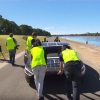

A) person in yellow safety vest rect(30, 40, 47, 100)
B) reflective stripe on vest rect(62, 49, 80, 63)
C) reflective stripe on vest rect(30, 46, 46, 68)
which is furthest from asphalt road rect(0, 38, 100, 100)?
reflective stripe on vest rect(62, 49, 80, 63)

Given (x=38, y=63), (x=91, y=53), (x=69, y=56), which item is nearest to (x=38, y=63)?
(x=38, y=63)

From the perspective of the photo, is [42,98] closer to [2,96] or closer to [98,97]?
[2,96]

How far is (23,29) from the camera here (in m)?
129

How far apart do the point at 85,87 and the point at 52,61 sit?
1534mm

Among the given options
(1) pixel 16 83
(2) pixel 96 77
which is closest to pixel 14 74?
(1) pixel 16 83

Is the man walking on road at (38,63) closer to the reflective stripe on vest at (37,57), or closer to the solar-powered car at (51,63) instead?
the reflective stripe on vest at (37,57)

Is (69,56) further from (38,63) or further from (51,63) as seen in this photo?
(51,63)

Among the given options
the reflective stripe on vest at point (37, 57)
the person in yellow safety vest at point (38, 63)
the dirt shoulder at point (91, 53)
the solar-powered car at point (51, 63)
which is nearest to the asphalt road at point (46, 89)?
the solar-powered car at point (51, 63)

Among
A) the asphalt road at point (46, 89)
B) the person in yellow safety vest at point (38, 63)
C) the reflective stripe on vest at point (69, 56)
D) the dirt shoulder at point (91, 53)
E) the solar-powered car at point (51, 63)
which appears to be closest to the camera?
the reflective stripe on vest at point (69, 56)

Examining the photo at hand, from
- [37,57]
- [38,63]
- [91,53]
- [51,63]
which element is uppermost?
[37,57]

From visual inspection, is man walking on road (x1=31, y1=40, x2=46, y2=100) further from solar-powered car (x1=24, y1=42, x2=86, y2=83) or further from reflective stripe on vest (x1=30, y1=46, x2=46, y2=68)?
solar-powered car (x1=24, y1=42, x2=86, y2=83)

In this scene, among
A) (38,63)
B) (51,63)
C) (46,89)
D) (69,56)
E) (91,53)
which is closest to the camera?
(69,56)

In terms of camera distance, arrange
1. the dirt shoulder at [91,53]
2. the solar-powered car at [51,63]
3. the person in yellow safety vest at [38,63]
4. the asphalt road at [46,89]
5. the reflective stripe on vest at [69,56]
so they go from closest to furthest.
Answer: the reflective stripe on vest at [69,56], the person in yellow safety vest at [38,63], the asphalt road at [46,89], the solar-powered car at [51,63], the dirt shoulder at [91,53]

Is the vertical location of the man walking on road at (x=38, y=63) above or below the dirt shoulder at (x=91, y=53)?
above
